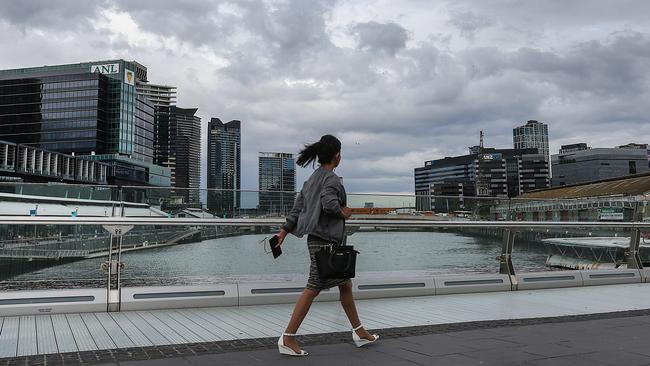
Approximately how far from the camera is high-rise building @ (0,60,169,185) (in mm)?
146000

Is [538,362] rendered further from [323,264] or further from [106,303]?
[106,303]

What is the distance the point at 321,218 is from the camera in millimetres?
4777

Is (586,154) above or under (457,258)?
above

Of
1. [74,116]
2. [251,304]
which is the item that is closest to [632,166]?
[74,116]

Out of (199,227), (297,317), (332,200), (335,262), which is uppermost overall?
(332,200)

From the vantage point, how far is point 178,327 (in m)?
5.42

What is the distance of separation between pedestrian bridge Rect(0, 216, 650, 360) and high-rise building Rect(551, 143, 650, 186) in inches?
6608

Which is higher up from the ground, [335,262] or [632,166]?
[632,166]

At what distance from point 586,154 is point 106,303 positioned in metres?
185

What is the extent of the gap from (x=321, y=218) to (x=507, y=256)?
16.4 feet

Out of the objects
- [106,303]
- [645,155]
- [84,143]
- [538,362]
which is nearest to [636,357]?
[538,362]

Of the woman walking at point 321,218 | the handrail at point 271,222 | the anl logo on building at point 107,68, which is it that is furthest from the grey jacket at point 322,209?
the anl logo on building at point 107,68

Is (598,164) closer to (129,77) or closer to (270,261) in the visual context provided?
(129,77)

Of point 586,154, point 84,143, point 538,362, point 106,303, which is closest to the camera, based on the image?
point 538,362
